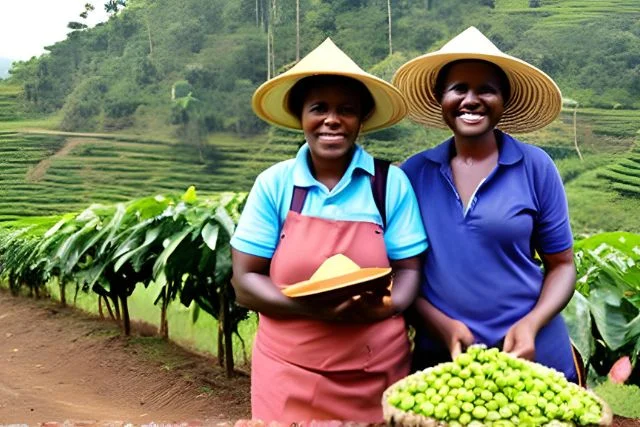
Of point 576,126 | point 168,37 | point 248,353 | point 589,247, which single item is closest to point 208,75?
point 168,37

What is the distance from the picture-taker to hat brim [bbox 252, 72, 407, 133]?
4.40 feet

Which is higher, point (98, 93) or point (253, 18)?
point (253, 18)

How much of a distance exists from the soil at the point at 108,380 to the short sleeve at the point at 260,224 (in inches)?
53.1

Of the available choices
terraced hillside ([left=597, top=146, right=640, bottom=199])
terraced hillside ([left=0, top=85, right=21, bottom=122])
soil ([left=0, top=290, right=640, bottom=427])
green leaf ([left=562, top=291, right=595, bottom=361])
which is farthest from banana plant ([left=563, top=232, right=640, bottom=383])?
terraced hillside ([left=0, top=85, right=21, bottom=122])

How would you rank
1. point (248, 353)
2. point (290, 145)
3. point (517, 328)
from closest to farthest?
point (517, 328) < point (248, 353) < point (290, 145)

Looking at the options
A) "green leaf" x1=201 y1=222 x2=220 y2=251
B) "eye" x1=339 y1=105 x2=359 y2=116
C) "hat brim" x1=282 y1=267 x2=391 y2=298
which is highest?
"eye" x1=339 y1=105 x2=359 y2=116

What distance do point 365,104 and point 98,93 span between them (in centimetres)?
1451

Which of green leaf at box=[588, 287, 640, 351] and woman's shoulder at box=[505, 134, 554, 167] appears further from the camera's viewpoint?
green leaf at box=[588, 287, 640, 351]

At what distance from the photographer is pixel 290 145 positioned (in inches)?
544

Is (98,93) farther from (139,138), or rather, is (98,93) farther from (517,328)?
(517,328)

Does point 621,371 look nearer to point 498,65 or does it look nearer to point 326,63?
point 498,65

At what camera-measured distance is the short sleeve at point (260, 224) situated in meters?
1.29

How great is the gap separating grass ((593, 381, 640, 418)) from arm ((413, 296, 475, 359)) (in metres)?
1.64

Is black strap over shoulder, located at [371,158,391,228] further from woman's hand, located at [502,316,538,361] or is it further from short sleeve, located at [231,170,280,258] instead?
woman's hand, located at [502,316,538,361]
